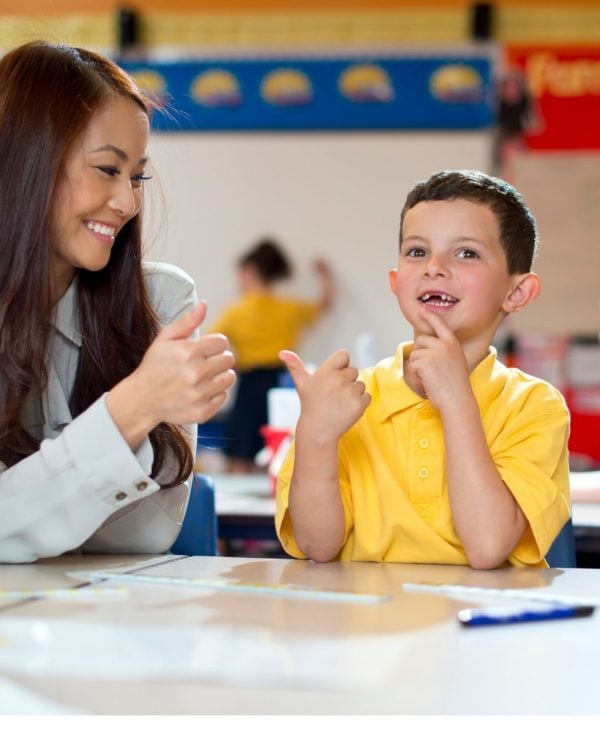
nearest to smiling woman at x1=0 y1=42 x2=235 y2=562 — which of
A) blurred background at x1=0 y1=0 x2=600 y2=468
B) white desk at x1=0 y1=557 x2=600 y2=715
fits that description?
white desk at x1=0 y1=557 x2=600 y2=715

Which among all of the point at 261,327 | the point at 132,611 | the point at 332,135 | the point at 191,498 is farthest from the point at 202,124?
the point at 132,611

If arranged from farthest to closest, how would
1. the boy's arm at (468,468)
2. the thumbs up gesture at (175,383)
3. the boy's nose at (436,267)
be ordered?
the boy's nose at (436,267) < the boy's arm at (468,468) < the thumbs up gesture at (175,383)

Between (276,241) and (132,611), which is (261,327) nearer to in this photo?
(276,241)

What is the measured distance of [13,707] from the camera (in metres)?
0.73

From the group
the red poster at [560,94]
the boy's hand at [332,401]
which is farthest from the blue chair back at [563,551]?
the red poster at [560,94]

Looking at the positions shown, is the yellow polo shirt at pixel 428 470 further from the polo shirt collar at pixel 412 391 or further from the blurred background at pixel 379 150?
the blurred background at pixel 379 150

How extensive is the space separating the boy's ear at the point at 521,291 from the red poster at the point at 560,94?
477 centimetres

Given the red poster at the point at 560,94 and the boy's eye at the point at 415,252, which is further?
the red poster at the point at 560,94

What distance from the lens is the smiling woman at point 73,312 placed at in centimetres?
125

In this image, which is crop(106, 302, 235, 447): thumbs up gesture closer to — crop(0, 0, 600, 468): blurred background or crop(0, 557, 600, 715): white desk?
crop(0, 557, 600, 715): white desk

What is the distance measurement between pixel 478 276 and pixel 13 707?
3.07 feet

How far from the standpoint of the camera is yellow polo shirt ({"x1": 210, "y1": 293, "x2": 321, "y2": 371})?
568 cm

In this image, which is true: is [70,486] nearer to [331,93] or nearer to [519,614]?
[519,614]

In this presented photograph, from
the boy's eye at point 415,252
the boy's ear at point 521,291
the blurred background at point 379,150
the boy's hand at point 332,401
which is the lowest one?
the boy's hand at point 332,401
